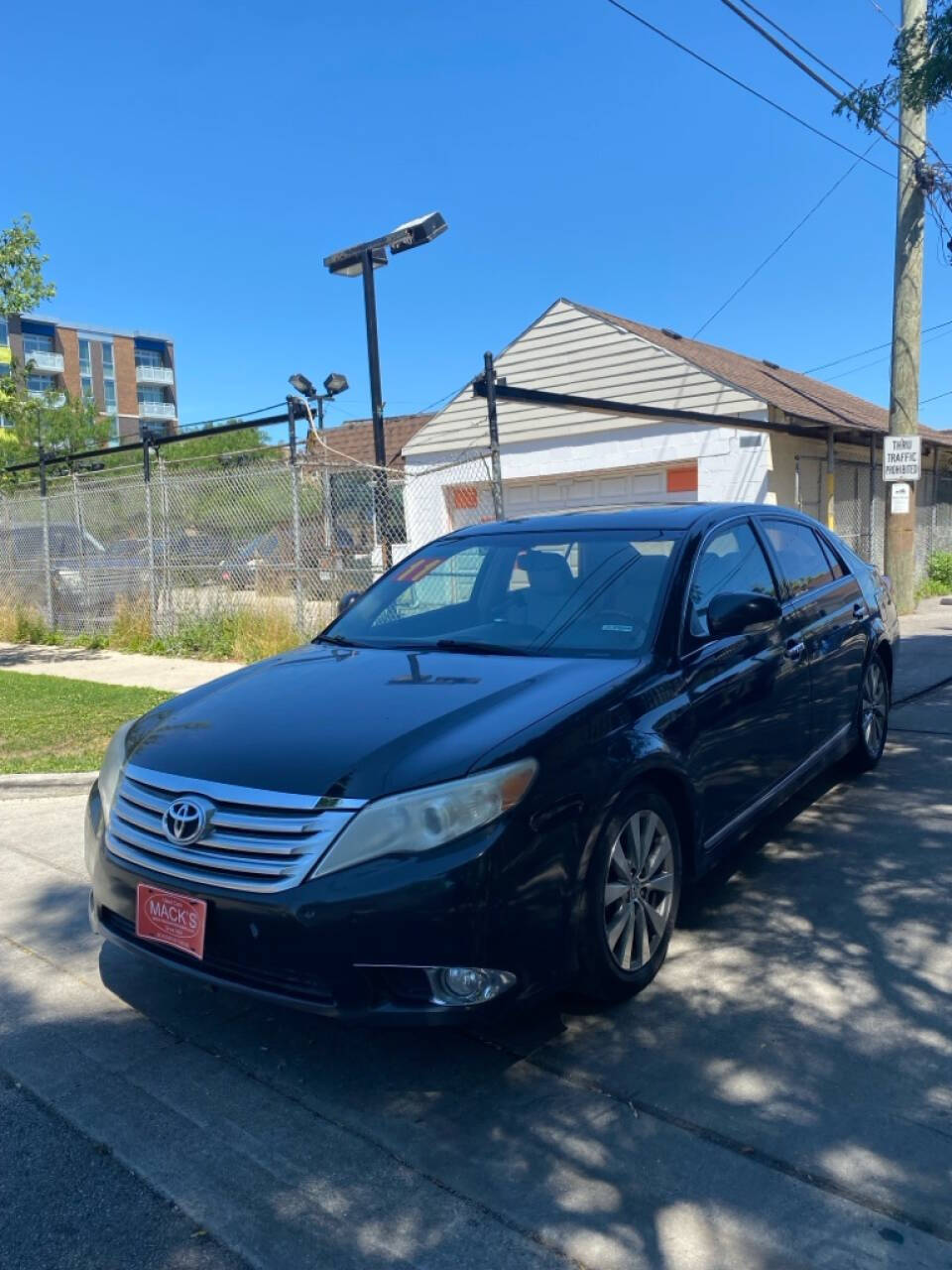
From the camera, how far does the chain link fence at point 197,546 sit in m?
11.0

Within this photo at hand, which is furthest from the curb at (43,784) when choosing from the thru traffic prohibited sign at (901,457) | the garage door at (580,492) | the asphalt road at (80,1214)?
the thru traffic prohibited sign at (901,457)

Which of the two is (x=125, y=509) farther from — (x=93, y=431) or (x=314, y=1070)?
(x=93, y=431)

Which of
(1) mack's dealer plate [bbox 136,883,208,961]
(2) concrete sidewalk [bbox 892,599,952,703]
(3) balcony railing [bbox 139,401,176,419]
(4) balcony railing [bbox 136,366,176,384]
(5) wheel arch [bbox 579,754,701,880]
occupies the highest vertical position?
(4) balcony railing [bbox 136,366,176,384]

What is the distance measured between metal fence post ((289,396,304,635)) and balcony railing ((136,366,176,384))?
73906 mm

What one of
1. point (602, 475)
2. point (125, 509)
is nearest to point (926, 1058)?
point (125, 509)

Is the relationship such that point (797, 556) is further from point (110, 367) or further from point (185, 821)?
point (110, 367)

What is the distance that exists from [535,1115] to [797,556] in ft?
11.1

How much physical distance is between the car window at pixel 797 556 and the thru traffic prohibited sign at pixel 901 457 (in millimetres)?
7736

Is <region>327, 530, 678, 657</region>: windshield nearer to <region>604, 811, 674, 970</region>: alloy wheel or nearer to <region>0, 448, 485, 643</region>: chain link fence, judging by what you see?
<region>604, 811, 674, 970</region>: alloy wheel

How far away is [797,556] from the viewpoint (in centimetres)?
528

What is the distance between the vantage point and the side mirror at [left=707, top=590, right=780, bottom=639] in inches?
155

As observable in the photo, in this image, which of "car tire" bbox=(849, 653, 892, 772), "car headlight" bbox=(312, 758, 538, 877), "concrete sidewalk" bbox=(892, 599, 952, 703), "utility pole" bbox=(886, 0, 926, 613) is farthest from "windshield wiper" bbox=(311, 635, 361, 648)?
"utility pole" bbox=(886, 0, 926, 613)

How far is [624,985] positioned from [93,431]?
3760cm

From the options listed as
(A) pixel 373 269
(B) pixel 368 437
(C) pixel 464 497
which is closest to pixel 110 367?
(B) pixel 368 437
